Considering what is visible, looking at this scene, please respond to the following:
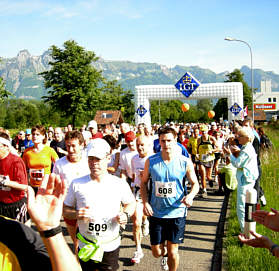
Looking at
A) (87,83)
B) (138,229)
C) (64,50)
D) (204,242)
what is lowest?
(204,242)

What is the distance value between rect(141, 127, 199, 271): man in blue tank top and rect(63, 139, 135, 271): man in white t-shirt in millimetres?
896

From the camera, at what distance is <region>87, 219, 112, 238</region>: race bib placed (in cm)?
320

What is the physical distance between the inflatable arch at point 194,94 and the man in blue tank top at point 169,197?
58.8 feet

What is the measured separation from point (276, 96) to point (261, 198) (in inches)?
5290

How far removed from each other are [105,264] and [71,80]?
30703 mm

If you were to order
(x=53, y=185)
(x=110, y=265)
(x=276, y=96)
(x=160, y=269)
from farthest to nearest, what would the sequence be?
1. (x=276, y=96)
2. (x=160, y=269)
3. (x=110, y=265)
4. (x=53, y=185)

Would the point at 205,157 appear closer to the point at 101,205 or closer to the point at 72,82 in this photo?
the point at 101,205

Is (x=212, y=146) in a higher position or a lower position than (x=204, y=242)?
higher

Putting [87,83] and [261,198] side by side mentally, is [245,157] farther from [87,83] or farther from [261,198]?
[87,83]

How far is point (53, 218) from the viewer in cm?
170

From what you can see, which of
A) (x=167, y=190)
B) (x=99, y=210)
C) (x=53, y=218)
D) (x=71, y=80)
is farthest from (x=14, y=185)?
(x=71, y=80)

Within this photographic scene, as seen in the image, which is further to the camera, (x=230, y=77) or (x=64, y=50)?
(x=230, y=77)

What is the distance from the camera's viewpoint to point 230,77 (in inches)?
2271

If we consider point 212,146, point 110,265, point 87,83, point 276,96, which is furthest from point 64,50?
point 276,96
